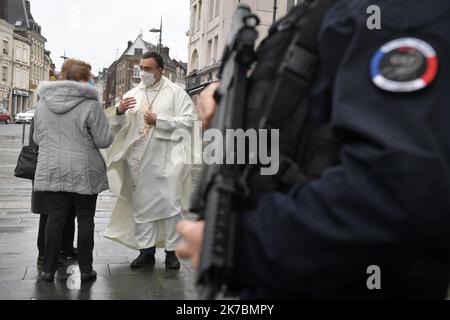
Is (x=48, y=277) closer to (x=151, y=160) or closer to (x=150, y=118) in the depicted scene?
(x=151, y=160)

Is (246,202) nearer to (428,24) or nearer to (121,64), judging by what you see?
(428,24)

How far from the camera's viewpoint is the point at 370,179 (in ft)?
3.10

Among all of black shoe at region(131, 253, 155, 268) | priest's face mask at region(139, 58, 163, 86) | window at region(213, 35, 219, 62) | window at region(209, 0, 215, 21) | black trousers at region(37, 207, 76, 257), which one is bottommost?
black shoe at region(131, 253, 155, 268)

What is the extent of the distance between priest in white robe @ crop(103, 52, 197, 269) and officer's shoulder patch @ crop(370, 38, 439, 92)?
13.6 feet

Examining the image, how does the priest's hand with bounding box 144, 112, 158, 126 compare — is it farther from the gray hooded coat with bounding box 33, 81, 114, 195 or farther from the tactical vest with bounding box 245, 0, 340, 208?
the tactical vest with bounding box 245, 0, 340, 208

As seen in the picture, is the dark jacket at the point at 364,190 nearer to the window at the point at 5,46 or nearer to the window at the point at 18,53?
the window at the point at 5,46

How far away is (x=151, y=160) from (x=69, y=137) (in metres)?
0.93

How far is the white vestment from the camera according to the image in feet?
16.8

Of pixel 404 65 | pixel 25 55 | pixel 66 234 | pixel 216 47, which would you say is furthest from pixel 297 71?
pixel 25 55

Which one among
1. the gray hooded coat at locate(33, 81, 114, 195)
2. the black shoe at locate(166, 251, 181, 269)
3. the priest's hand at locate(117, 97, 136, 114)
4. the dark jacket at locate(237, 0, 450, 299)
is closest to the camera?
the dark jacket at locate(237, 0, 450, 299)

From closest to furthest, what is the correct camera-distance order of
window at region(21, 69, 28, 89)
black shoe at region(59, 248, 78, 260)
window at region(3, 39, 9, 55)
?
1. black shoe at region(59, 248, 78, 260)
2. window at region(3, 39, 9, 55)
3. window at region(21, 69, 28, 89)

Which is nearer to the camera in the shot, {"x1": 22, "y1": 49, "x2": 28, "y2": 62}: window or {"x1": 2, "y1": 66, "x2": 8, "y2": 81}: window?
{"x1": 2, "y1": 66, "x2": 8, "y2": 81}: window

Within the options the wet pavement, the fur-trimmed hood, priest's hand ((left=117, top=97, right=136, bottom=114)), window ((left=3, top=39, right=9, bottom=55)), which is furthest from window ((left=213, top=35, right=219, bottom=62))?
window ((left=3, top=39, right=9, bottom=55))
